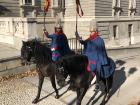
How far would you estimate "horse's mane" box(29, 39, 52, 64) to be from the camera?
7.43 m

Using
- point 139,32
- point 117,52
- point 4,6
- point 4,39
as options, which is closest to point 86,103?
point 117,52

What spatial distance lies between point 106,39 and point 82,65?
17529mm

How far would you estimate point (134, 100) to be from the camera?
327 inches

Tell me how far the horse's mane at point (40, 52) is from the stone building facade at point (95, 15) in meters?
14.1

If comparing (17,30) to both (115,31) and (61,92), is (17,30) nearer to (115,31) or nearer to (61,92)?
(61,92)

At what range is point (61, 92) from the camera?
366 inches

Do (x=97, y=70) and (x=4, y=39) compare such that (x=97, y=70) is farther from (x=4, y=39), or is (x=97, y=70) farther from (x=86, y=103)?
(x=4, y=39)

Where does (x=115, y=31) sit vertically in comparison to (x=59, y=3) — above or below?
below

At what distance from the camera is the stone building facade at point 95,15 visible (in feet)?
73.5

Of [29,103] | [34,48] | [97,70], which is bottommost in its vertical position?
[29,103]

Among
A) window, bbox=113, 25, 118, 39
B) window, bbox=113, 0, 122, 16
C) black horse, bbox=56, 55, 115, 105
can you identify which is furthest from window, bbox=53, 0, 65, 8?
black horse, bbox=56, 55, 115, 105

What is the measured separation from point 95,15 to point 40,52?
15.9 m

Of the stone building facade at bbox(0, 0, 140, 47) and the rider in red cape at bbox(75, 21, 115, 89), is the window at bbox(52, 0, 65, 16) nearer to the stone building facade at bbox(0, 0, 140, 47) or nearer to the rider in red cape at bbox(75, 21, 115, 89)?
the stone building facade at bbox(0, 0, 140, 47)

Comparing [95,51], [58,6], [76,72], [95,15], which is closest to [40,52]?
[76,72]
